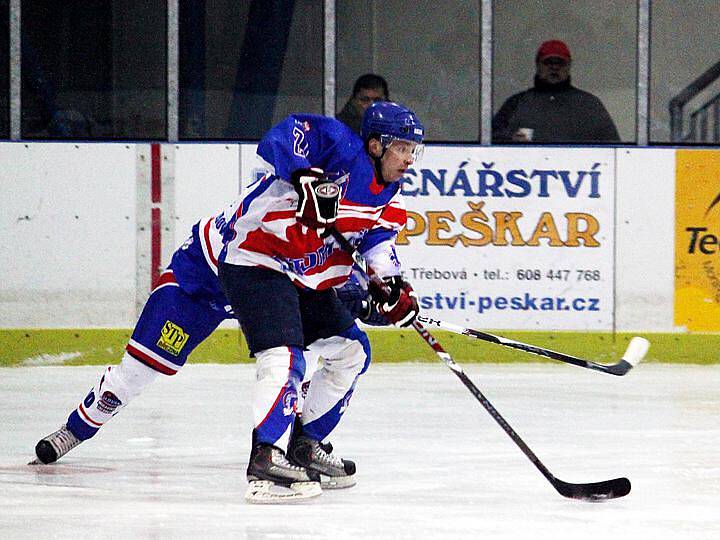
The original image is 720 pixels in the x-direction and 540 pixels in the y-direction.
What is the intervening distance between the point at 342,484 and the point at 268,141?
2.84 ft

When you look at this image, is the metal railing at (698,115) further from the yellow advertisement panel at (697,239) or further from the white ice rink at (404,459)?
the white ice rink at (404,459)

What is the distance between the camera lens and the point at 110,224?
247 inches

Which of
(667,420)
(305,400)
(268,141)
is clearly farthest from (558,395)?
(268,141)

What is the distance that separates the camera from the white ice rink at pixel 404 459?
3.14 m

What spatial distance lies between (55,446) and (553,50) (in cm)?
343

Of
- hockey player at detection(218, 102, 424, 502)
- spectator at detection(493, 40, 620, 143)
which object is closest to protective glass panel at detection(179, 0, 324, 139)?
spectator at detection(493, 40, 620, 143)

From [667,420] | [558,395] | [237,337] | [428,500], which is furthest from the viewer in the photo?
[237,337]

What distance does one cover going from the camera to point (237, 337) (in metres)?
6.26

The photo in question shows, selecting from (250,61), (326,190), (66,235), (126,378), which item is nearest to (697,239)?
(250,61)

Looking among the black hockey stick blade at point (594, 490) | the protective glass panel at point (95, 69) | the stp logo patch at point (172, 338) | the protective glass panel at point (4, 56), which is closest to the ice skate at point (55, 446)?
the stp logo patch at point (172, 338)

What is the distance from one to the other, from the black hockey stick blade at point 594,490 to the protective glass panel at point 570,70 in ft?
10.7

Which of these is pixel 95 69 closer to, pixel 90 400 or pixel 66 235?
pixel 66 235

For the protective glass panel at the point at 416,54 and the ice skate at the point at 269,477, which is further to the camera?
the protective glass panel at the point at 416,54

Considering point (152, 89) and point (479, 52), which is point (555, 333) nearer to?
point (479, 52)
